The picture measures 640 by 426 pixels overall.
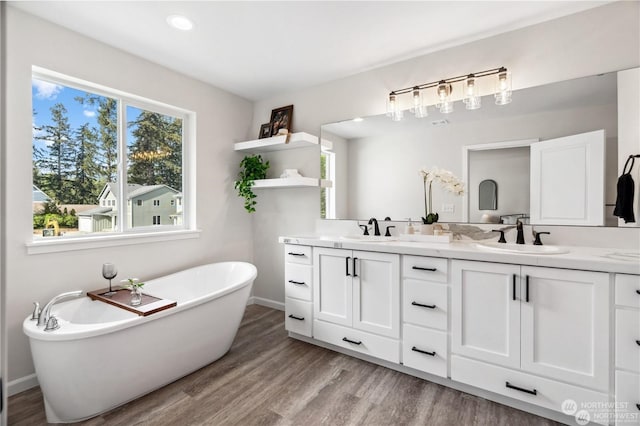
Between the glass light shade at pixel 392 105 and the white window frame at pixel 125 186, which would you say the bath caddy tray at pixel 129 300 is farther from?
the glass light shade at pixel 392 105

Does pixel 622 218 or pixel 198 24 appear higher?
pixel 198 24

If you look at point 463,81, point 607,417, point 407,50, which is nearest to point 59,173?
point 407,50

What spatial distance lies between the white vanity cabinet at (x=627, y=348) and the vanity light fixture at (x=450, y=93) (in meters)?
1.43

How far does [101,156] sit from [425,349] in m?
2.98

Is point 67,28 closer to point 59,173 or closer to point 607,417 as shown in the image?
point 59,173

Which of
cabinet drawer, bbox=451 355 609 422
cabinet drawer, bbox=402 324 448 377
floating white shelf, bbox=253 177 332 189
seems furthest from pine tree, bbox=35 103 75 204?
cabinet drawer, bbox=451 355 609 422

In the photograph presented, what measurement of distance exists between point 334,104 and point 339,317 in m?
2.12

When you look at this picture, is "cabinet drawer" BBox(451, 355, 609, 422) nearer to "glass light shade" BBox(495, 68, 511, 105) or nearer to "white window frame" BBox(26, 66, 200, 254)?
"glass light shade" BBox(495, 68, 511, 105)

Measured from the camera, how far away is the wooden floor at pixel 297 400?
171 centimetres

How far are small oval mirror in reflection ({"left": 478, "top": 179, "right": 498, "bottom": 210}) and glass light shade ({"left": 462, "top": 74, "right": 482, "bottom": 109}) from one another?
1.97 ft

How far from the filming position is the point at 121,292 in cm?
230

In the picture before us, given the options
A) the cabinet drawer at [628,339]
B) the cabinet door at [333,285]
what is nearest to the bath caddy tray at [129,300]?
the cabinet door at [333,285]

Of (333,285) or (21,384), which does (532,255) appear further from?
(21,384)

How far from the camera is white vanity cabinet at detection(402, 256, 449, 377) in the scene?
196 cm
